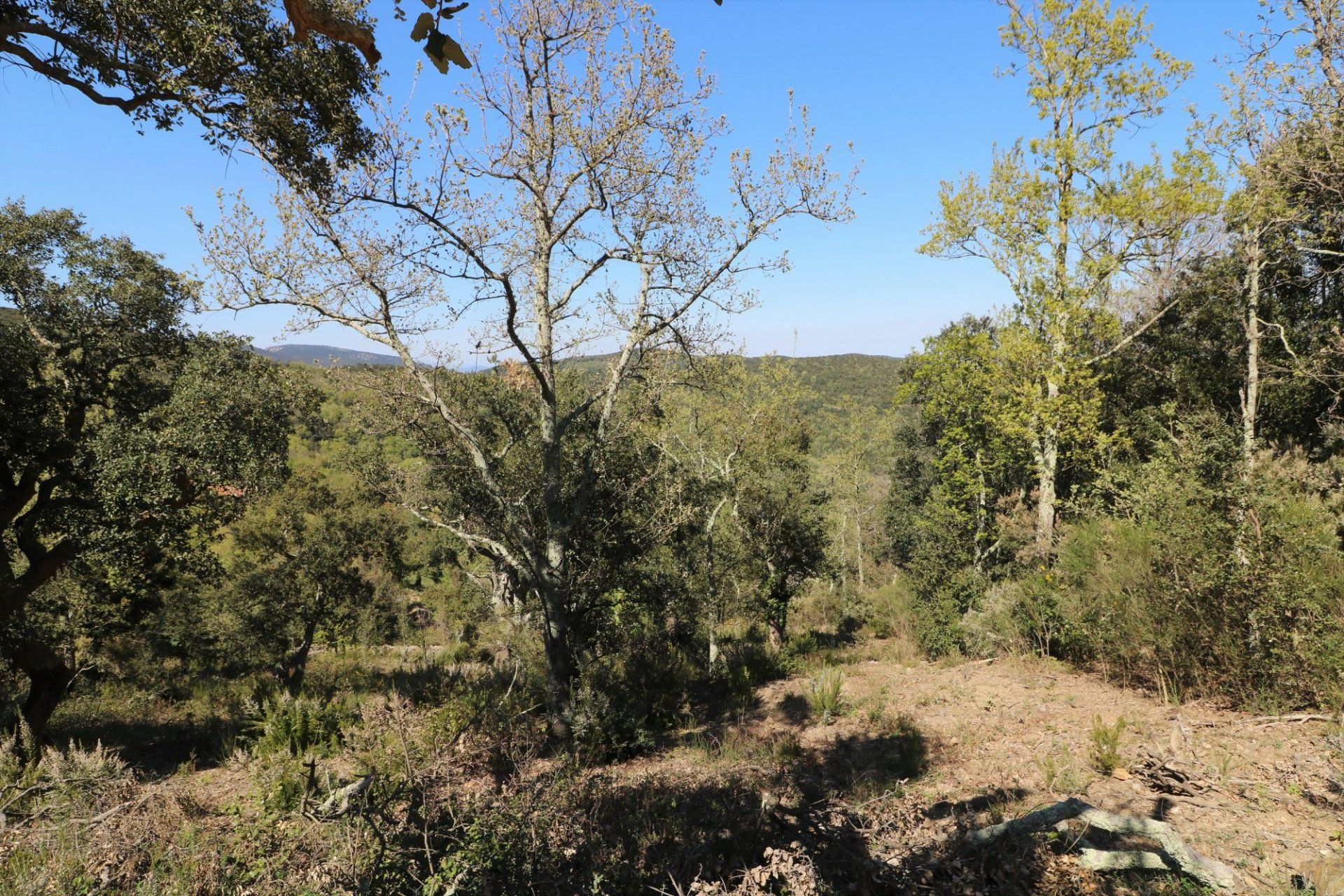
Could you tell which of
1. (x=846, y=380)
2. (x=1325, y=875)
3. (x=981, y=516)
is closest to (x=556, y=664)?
(x=1325, y=875)

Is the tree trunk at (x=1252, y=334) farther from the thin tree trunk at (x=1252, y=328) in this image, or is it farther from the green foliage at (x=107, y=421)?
the green foliage at (x=107, y=421)

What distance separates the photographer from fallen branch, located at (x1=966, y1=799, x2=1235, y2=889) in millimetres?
3750

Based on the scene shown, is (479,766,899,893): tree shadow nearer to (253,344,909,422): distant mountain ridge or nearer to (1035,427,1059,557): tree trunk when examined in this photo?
(1035,427,1059,557): tree trunk

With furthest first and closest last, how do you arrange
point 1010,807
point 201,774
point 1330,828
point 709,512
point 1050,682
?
point 709,512 → point 1050,682 → point 201,774 → point 1010,807 → point 1330,828

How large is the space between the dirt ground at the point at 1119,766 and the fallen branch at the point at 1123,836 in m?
0.19

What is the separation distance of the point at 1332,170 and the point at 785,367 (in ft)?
43.0

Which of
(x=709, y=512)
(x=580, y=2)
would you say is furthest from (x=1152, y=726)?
(x=580, y=2)

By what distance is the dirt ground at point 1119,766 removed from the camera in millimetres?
4316

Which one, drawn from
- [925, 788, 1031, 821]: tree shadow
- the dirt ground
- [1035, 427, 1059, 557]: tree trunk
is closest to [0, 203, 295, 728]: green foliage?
the dirt ground

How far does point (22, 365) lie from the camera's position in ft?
25.7

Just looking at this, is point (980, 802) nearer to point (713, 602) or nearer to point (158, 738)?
point (713, 602)

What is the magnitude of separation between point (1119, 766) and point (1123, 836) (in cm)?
209

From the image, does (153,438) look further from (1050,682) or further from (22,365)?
(1050,682)

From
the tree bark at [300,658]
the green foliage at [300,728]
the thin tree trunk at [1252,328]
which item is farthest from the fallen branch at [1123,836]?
the tree bark at [300,658]
